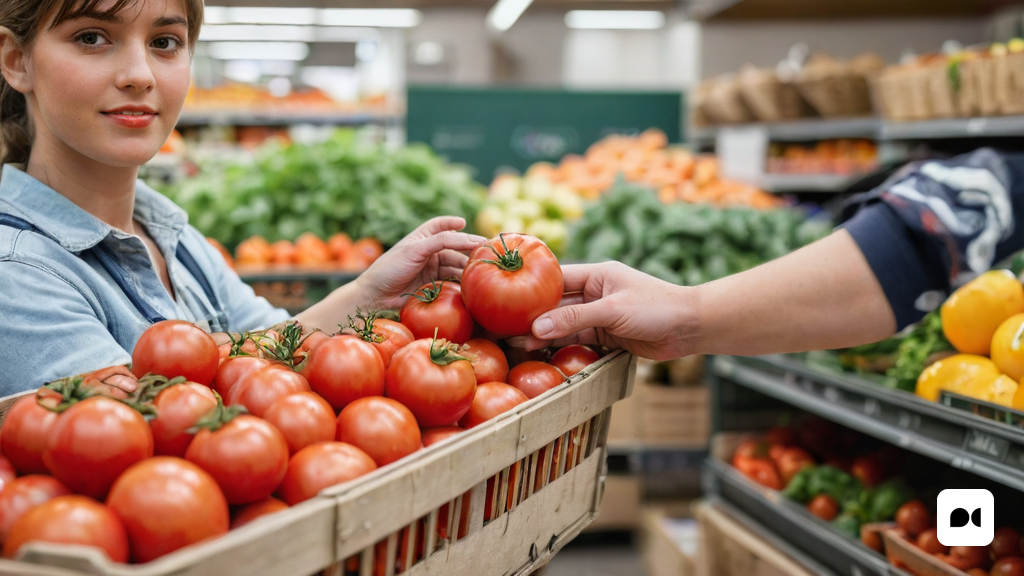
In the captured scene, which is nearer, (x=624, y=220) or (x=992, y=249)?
(x=992, y=249)

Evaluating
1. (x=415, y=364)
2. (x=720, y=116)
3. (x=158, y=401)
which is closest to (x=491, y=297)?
(x=415, y=364)

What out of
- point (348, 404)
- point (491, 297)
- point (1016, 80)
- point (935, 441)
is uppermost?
point (1016, 80)

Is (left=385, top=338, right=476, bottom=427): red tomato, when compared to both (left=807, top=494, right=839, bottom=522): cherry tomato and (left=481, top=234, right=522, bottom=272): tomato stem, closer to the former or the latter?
(left=481, top=234, right=522, bottom=272): tomato stem

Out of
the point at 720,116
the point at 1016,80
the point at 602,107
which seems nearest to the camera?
the point at 1016,80

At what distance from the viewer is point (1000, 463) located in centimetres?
181

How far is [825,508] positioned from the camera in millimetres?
2604

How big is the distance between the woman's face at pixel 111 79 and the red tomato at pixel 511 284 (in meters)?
0.68

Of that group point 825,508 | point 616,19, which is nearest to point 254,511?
point 825,508

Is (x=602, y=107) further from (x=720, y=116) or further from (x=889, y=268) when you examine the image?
(x=889, y=268)

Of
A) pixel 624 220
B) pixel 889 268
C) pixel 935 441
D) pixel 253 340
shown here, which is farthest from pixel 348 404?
pixel 624 220

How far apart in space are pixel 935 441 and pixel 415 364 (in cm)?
147

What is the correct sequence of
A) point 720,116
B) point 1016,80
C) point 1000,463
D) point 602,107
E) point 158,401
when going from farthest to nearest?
point 602,107 < point 720,116 < point 1016,80 < point 1000,463 < point 158,401

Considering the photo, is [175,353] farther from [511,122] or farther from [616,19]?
[616,19]

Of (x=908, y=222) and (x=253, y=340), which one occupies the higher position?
(x=908, y=222)
